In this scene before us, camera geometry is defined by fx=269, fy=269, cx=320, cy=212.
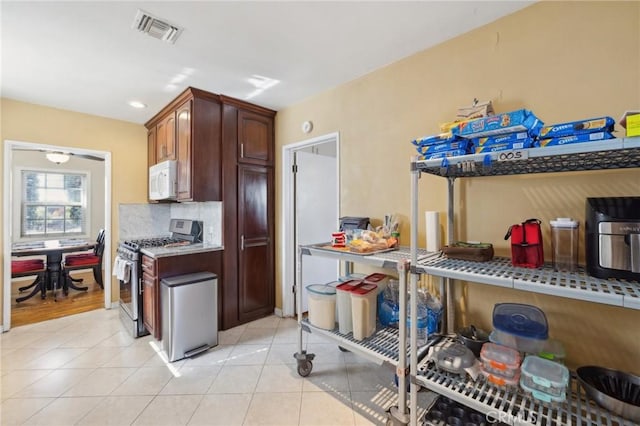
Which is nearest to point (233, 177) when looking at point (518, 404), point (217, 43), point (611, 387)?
point (217, 43)

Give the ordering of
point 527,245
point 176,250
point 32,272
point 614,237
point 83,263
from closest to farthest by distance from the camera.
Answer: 1. point 614,237
2. point 527,245
3. point 176,250
4. point 32,272
5. point 83,263

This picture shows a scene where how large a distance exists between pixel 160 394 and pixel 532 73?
3.13 meters

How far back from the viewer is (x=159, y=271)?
2.47 metres

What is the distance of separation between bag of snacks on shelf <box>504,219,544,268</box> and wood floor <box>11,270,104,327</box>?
4668 millimetres

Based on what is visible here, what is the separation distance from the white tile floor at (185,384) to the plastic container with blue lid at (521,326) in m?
0.75

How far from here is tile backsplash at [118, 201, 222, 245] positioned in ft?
9.95

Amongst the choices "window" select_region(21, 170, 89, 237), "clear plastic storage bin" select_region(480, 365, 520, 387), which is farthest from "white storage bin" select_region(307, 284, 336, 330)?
"window" select_region(21, 170, 89, 237)

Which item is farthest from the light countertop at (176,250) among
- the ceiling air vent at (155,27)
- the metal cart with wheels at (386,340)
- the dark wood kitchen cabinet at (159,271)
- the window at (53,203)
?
the window at (53,203)

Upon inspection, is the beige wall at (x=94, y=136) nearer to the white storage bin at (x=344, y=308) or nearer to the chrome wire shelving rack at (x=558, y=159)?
the white storage bin at (x=344, y=308)

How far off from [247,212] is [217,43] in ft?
5.45

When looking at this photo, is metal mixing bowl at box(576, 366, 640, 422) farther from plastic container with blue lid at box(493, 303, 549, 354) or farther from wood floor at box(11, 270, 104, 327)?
wood floor at box(11, 270, 104, 327)

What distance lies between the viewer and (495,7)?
157cm

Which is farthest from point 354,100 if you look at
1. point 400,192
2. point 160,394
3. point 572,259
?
point 160,394

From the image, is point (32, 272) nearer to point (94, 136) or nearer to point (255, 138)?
point (94, 136)
